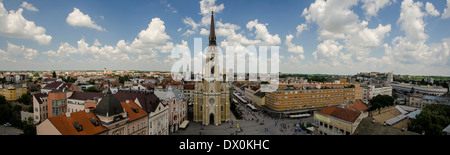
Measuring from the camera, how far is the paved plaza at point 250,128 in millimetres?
42969

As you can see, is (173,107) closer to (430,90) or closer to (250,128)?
(250,128)

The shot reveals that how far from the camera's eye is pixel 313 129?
40562mm

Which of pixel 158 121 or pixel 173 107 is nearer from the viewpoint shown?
pixel 158 121

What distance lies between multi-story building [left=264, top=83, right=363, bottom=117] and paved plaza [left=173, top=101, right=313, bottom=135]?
18.5 feet

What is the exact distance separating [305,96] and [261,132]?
87.3 ft

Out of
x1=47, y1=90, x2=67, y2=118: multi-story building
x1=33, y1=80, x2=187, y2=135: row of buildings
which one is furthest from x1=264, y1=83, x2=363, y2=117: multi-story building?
x1=47, y1=90, x2=67, y2=118: multi-story building

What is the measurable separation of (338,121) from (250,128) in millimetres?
19001

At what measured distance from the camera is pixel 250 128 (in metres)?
45.9

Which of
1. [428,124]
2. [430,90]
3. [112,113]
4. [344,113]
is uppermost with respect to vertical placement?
[112,113]

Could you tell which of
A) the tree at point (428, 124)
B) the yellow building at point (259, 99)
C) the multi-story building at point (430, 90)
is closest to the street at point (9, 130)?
the yellow building at point (259, 99)

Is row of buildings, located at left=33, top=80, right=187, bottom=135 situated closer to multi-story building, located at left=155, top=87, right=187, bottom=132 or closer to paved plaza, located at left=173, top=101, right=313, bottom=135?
multi-story building, located at left=155, top=87, right=187, bottom=132

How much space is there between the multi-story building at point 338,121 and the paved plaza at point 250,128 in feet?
21.8

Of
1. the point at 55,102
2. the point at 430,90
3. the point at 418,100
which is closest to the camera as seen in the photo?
the point at 55,102

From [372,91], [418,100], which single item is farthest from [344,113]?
[372,91]
